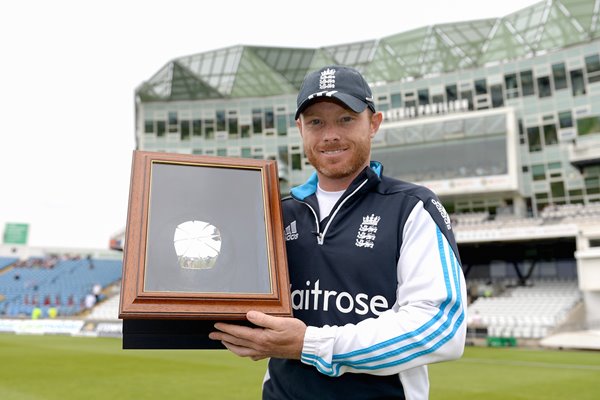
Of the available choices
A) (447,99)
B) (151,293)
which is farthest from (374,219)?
(447,99)

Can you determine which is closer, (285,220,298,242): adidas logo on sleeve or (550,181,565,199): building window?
(285,220,298,242): adidas logo on sleeve

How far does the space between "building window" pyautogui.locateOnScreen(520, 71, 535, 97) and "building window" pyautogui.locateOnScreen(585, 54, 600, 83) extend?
12.5 ft

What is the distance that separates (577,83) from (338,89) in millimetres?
41624

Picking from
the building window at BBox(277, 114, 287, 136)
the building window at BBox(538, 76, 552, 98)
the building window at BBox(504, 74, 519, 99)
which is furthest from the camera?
the building window at BBox(277, 114, 287, 136)

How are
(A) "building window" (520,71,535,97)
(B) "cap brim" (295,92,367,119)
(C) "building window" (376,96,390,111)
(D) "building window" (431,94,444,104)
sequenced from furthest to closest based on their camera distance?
(C) "building window" (376,96,390,111), (D) "building window" (431,94,444,104), (A) "building window" (520,71,535,97), (B) "cap brim" (295,92,367,119)

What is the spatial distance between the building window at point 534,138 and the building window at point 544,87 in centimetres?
252

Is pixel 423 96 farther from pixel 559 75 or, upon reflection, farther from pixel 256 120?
pixel 256 120

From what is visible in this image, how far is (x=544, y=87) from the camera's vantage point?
39.1 metres

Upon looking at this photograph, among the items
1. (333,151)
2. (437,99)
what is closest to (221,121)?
(437,99)

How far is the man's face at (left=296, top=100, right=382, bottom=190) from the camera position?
231 cm

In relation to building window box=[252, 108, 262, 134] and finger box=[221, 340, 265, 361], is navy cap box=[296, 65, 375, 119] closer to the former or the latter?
finger box=[221, 340, 265, 361]

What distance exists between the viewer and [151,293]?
189 centimetres

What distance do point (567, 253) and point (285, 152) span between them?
23834 millimetres

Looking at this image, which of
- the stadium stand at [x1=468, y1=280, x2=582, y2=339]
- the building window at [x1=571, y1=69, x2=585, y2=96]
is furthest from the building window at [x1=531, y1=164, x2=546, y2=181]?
the stadium stand at [x1=468, y1=280, x2=582, y2=339]
